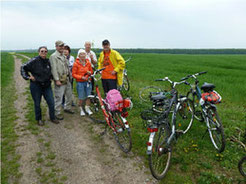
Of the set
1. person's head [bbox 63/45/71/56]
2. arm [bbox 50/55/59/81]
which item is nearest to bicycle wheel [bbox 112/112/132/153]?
arm [bbox 50/55/59/81]

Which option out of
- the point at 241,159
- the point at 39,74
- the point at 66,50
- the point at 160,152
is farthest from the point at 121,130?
the point at 66,50

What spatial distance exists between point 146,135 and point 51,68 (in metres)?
3.69

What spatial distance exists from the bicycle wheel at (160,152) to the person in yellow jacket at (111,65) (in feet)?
9.13

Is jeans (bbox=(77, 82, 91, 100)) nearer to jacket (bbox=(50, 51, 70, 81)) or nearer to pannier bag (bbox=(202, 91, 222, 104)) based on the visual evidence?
jacket (bbox=(50, 51, 70, 81))

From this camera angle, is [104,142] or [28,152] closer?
[28,152]

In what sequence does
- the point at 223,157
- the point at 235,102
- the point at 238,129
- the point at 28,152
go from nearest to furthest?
the point at 223,157, the point at 28,152, the point at 238,129, the point at 235,102

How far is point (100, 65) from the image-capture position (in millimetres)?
5754

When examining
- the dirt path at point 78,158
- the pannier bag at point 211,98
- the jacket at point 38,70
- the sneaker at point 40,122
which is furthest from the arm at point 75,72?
the pannier bag at point 211,98

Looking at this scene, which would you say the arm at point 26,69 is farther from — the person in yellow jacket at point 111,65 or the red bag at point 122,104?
the red bag at point 122,104

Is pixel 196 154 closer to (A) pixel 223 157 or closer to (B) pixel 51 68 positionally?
(A) pixel 223 157

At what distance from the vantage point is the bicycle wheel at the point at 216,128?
3637 millimetres

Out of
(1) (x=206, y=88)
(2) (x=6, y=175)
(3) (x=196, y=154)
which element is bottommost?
(2) (x=6, y=175)

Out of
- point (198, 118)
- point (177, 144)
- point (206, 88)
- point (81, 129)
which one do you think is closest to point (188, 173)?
point (177, 144)

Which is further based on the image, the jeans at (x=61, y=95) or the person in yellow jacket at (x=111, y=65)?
the jeans at (x=61, y=95)
